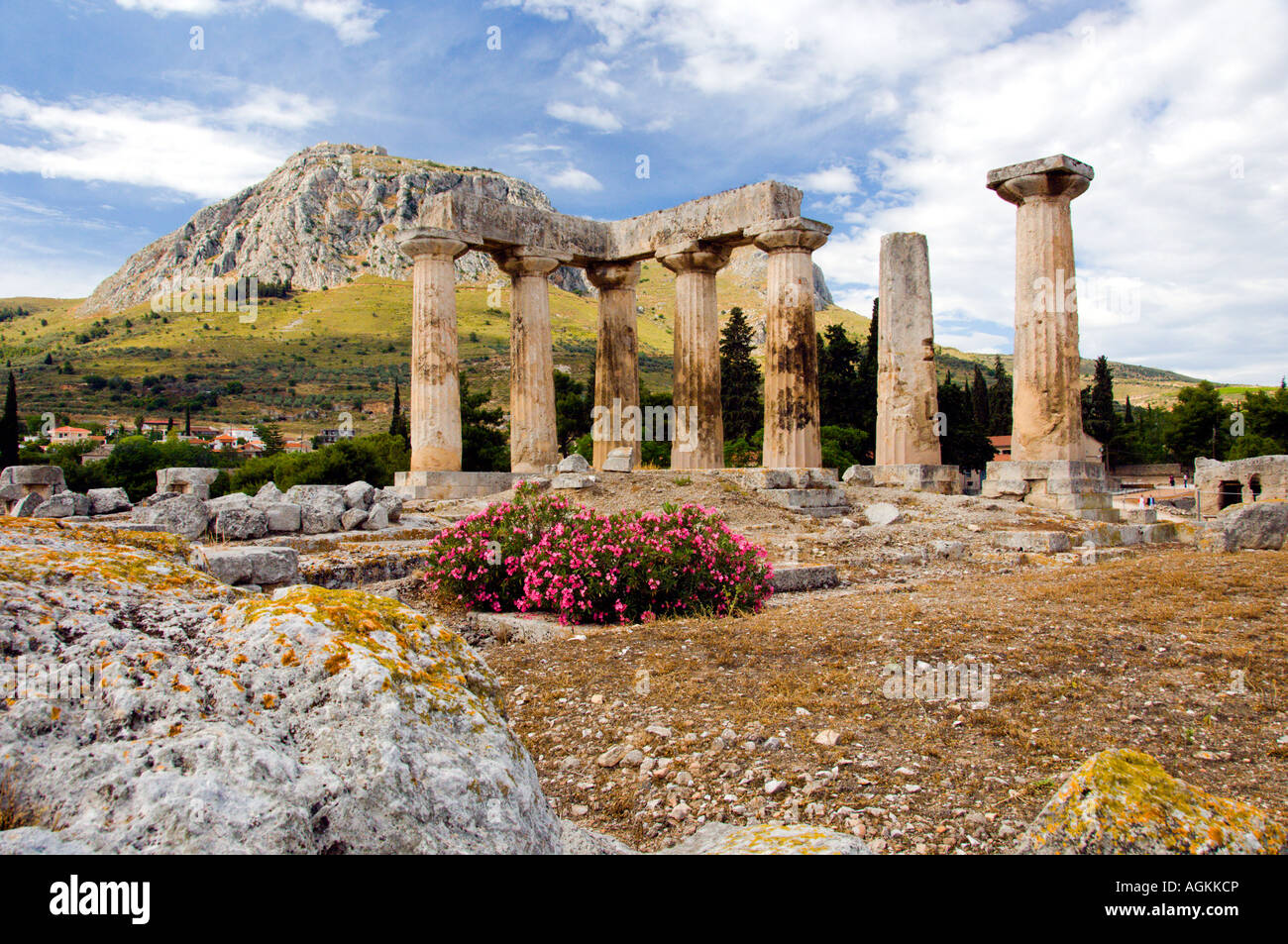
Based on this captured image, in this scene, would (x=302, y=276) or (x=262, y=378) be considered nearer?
(x=262, y=378)

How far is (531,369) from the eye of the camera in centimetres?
2142

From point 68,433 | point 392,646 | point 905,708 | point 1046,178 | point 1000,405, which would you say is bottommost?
point 905,708

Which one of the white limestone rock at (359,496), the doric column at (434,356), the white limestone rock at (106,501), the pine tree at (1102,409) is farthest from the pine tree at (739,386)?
the white limestone rock at (106,501)

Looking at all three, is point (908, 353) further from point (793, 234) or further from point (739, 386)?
point (739, 386)

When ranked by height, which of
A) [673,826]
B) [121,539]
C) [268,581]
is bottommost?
[673,826]

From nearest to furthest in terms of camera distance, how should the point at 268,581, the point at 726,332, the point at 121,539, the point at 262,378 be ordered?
1. the point at 121,539
2. the point at 268,581
3. the point at 726,332
4. the point at 262,378

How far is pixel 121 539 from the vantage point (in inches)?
135

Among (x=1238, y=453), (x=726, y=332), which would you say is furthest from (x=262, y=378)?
(x=1238, y=453)

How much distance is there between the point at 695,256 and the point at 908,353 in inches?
245

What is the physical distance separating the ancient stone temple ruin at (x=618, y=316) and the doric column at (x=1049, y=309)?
4.54 m

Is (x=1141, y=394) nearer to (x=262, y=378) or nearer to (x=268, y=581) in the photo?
(x=262, y=378)

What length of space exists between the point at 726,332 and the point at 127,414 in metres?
56.5

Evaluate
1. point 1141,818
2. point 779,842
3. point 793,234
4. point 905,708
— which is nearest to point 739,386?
point 793,234

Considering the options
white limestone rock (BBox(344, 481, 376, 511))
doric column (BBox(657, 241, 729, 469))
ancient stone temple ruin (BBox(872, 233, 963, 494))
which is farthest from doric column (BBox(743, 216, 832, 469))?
white limestone rock (BBox(344, 481, 376, 511))
